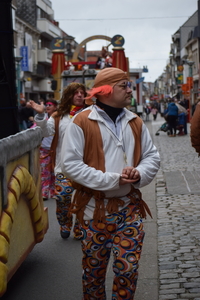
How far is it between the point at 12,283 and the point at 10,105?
1.64 m

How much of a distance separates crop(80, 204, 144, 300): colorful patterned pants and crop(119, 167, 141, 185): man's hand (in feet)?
0.76

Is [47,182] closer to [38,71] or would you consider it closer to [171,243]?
[171,243]

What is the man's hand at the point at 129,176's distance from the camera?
12.7 ft

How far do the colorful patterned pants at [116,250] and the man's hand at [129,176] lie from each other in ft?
0.76

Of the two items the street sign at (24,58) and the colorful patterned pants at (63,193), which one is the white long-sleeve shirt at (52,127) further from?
the street sign at (24,58)

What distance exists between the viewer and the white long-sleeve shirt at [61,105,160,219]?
391 cm

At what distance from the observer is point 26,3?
71.0 meters

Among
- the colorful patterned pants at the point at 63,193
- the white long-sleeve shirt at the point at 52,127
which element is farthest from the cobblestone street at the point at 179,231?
the white long-sleeve shirt at the point at 52,127

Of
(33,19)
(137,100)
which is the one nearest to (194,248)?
(137,100)

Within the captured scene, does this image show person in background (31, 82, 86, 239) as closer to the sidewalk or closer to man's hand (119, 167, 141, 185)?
the sidewalk

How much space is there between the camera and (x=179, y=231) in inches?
280

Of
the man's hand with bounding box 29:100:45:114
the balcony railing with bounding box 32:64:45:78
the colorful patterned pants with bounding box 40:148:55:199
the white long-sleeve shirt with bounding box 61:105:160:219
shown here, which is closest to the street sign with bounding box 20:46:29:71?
the balcony railing with bounding box 32:64:45:78

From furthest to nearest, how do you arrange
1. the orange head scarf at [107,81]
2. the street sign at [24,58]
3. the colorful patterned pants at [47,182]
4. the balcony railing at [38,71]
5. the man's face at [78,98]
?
the balcony railing at [38,71], the street sign at [24,58], the colorful patterned pants at [47,182], the man's face at [78,98], the orange head scarf at [107,81]

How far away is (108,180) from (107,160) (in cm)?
18
